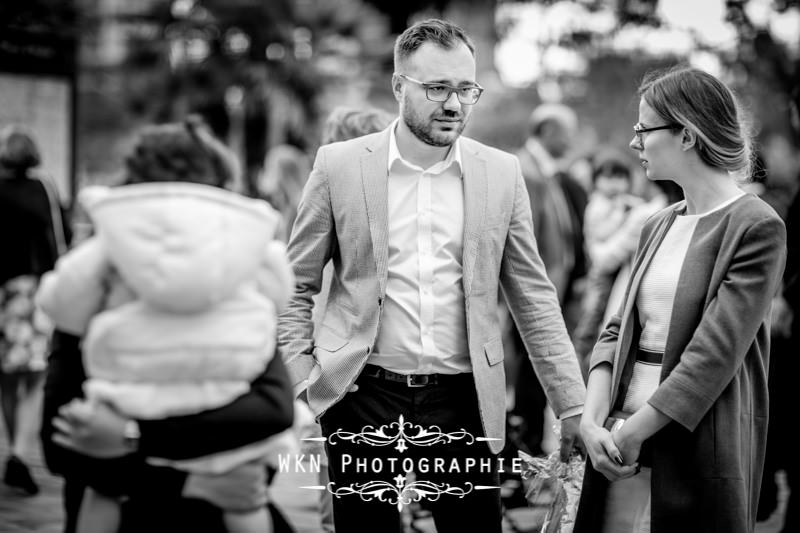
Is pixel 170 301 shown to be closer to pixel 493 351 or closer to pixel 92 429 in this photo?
pixel 92 429

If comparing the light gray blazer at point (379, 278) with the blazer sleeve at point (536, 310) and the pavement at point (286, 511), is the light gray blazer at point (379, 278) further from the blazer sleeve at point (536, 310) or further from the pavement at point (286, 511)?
the pavement at point (286, 511)

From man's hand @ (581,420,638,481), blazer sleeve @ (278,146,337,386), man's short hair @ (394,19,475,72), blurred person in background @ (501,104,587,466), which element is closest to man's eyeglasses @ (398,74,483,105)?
man's short hair @ (394,19,475,72)

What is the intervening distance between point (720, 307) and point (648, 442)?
19.5 inches

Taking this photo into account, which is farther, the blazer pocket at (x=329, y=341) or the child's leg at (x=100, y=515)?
the blazer pocket at (x=329, y=341)

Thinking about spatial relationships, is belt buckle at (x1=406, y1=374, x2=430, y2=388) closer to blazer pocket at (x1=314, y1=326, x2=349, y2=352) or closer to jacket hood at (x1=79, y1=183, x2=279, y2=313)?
blazer pocket at (x1=314, y1=326, x2=349, y2=352)

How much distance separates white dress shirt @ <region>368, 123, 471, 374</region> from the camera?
3.53 metres

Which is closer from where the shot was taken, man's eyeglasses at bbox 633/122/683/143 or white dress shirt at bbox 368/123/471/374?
man's eyeglasses at bbox 633/122/683/143

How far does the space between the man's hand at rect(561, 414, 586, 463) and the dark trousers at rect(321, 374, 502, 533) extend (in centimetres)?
26

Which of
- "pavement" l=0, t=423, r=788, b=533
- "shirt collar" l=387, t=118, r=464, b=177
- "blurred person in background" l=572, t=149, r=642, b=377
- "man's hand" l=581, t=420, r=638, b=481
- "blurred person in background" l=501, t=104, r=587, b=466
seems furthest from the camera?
"blurred person in background" l=572, t=149, r=642, b=377

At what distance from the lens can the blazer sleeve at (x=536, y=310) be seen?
11.8 ft

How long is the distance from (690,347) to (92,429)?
1730mm

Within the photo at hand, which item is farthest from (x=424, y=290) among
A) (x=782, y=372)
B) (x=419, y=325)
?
(x=782, y=372)

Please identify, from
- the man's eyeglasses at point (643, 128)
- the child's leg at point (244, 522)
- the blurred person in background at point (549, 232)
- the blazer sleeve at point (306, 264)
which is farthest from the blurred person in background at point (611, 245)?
the child's leg at point (244, 522)

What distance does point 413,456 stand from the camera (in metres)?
3.55
